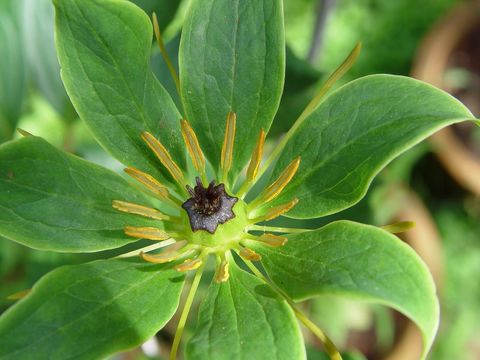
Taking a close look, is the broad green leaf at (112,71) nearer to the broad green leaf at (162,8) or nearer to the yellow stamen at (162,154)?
the yellow stamen at (162,154)

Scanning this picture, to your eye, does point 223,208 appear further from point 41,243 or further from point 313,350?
point 313,350

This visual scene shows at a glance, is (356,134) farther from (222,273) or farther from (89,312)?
(89,312)

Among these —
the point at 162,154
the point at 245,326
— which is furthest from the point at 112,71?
the point at 245,326

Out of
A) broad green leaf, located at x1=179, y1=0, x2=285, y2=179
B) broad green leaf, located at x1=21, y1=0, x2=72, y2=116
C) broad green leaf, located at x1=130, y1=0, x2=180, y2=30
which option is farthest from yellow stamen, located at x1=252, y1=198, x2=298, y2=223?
broad green leaf, located at x1=21, y1=0, x2=72, y2=116

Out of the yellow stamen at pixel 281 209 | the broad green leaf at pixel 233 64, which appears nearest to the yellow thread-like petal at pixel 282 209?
the yellow stamen at pixel 281 209

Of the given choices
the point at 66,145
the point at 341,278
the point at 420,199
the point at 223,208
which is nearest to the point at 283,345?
the point at 341,278

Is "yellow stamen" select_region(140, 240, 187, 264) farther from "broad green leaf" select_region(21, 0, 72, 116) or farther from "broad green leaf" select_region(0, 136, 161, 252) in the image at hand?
"broad green leaf" select_region(21, 0, 72, 116)
